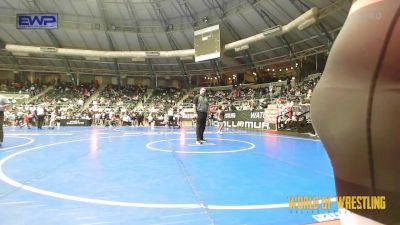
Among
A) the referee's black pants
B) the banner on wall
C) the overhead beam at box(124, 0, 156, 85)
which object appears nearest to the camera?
the referee's black pants

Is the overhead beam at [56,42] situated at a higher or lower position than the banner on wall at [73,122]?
higher

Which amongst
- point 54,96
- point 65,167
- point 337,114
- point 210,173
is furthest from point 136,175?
point 54,96

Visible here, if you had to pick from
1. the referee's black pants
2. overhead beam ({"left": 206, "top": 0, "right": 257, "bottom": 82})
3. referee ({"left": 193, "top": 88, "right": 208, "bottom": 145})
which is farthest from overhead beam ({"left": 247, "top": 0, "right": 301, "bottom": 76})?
the referee's black pants

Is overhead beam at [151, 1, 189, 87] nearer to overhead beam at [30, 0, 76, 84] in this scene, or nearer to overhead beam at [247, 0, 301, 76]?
overhead beam at [247, 0, 301, 76]

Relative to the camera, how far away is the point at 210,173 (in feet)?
15.2

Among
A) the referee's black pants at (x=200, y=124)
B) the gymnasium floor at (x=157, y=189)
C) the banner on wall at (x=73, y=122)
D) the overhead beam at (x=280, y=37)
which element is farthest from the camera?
the banner on wall at (x=73, y=122)

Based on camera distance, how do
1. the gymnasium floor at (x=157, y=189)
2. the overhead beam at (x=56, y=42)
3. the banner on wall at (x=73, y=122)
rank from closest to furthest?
the gymnasium floor at (x=157, y=189), the banner on wall at (x=73, y=122), the overhead beam at (x=56, y=42)

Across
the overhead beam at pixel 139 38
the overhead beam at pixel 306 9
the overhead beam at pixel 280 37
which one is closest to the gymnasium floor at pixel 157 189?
the overhead beam at pixel 306 9

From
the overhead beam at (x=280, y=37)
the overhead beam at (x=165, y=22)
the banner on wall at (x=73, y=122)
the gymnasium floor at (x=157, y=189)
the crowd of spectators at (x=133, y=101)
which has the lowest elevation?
the gymnasium floor at (x=157, y=189)

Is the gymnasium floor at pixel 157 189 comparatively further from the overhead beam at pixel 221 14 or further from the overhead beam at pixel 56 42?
the overhead beam at pixel 56 42

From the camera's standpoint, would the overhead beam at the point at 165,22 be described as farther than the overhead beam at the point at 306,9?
Yes

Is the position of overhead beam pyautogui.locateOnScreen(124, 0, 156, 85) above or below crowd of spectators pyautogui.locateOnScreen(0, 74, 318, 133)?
above

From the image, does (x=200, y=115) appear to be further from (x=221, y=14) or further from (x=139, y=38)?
(x=139, y=38)

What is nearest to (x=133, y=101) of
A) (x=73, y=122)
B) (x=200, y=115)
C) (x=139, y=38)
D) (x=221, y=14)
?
(x=139, y=38)
